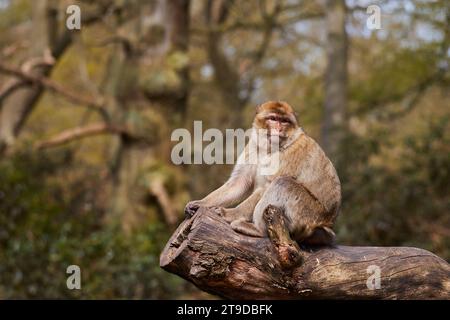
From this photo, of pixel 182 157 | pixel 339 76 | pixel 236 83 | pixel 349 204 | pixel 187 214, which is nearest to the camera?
pixel 187 214

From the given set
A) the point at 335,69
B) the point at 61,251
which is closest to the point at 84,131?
the point at 61,251

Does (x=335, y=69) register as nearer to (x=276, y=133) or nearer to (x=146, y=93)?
(x=146, y=93)

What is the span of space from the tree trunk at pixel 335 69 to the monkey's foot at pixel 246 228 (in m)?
7.11

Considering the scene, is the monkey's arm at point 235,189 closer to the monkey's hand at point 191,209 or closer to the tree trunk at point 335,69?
the monkey's hand at point 191,209

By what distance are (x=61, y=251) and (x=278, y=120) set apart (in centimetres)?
485

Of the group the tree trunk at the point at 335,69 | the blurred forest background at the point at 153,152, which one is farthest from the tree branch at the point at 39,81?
the tree trunk at the point at 335,69

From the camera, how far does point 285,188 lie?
197 inches

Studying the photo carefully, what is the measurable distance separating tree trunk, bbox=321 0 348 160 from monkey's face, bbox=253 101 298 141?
6.42m

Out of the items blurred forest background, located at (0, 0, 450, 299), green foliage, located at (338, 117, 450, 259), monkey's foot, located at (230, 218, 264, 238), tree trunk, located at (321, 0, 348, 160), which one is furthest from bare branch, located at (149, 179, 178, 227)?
monkey's foot, located at (230, 218, 264, 238)

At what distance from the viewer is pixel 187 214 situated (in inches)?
198

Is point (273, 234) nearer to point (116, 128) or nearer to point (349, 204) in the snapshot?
point (349, 204)

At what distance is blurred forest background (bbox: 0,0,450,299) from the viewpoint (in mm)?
9258
